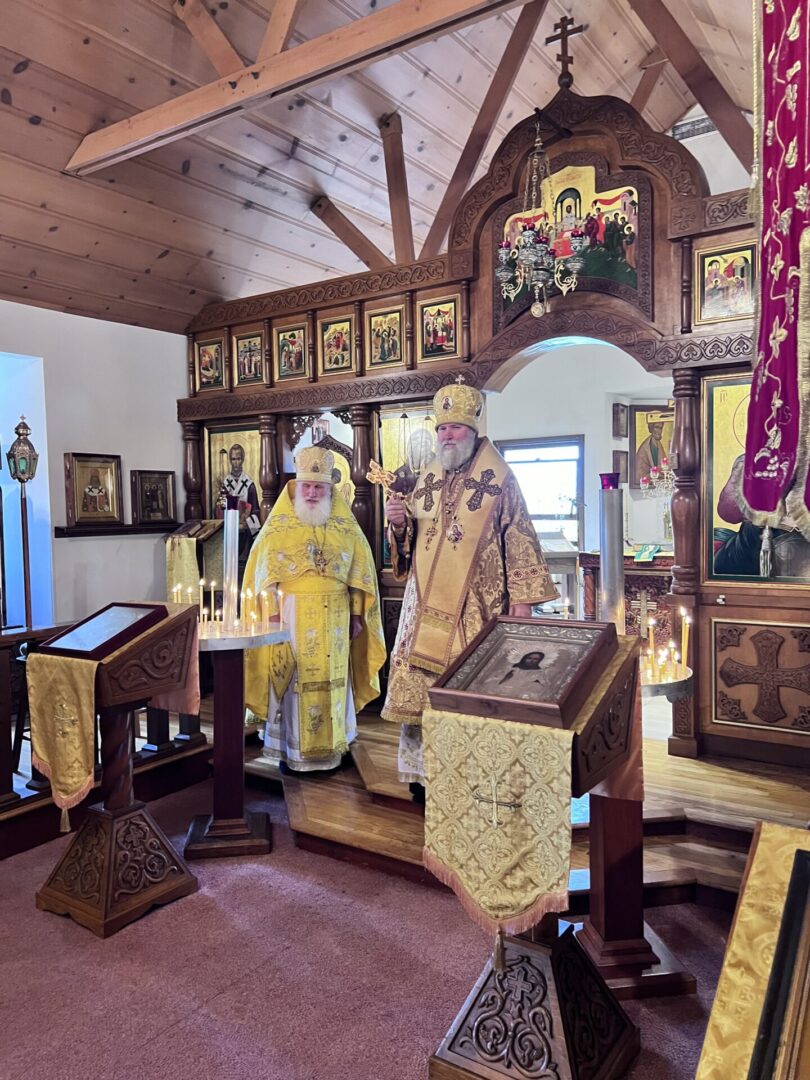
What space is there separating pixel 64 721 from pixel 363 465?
10.9 ft

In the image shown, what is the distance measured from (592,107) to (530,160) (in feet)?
1.48

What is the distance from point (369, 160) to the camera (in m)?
6.28

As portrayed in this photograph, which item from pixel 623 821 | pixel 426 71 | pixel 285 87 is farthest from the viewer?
pixel 426 71

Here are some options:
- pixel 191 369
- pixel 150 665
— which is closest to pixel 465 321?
pixel 191 369

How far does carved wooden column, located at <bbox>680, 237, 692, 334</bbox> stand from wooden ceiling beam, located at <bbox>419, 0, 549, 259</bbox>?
1.79m

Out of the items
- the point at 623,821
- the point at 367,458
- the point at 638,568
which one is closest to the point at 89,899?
the point at 623,821

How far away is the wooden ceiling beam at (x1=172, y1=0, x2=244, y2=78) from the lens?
14.3 ft

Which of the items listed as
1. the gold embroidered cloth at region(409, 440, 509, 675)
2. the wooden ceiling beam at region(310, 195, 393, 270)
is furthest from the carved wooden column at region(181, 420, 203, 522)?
the gold embroidered cloth at region(409, 440, 509, 675)

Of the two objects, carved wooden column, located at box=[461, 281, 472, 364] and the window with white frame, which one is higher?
carved wooden column, located at box=[461, 281, 472, 364]

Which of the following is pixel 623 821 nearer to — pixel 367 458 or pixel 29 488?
pixel 367 458

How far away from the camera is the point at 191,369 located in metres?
6.98

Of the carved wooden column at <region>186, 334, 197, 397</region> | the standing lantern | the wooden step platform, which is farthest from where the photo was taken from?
the carved wooden column at <region>186, 334, 197, 397</region>

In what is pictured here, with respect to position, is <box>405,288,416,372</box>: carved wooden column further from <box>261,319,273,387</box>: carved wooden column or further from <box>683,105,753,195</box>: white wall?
<box>683,105,753,195</box>: white wall

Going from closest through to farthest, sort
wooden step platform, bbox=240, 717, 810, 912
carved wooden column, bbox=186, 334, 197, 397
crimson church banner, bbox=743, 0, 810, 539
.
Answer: crimson church banner, bbox=743, 0, 810, 539, wooden step platform, bbox=240, 717, 810, 912, carved wooden column, bbox=186, 334, 197, 397
